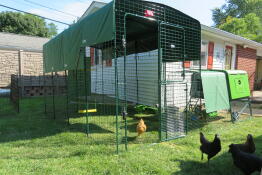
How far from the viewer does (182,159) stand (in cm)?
295

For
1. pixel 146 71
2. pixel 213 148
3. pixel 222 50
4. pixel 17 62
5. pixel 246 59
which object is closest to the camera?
pixel 213 148

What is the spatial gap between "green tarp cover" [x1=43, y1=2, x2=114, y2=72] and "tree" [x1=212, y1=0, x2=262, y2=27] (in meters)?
33.1

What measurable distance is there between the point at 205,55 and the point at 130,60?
4260 millimetres

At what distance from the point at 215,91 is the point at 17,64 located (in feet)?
41.1

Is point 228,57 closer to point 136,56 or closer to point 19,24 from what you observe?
point 136,56

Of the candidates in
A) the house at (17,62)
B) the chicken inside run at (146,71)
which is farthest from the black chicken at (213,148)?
the house at (17,62)

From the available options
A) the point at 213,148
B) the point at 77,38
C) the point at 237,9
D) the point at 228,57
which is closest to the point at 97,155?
the point at 213,148

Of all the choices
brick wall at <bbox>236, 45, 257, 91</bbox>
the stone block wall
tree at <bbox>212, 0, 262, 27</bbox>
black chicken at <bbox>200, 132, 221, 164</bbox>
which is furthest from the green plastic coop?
tree at <bbox>212, 0, 262, 27</bbox>

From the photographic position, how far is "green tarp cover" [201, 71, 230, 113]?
4.32 m

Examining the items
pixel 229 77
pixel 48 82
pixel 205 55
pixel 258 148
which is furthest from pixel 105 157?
pixel 48 82

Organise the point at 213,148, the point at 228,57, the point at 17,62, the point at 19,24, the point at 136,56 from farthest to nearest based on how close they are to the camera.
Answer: the point at 19,24 < the point at 17,62 < the point at 228,57 < the point at 136,56 < the point at 213,148

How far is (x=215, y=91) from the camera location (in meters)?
4.49

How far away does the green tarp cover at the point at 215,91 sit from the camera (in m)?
4.32

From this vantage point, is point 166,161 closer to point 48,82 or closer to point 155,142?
point 155,142
